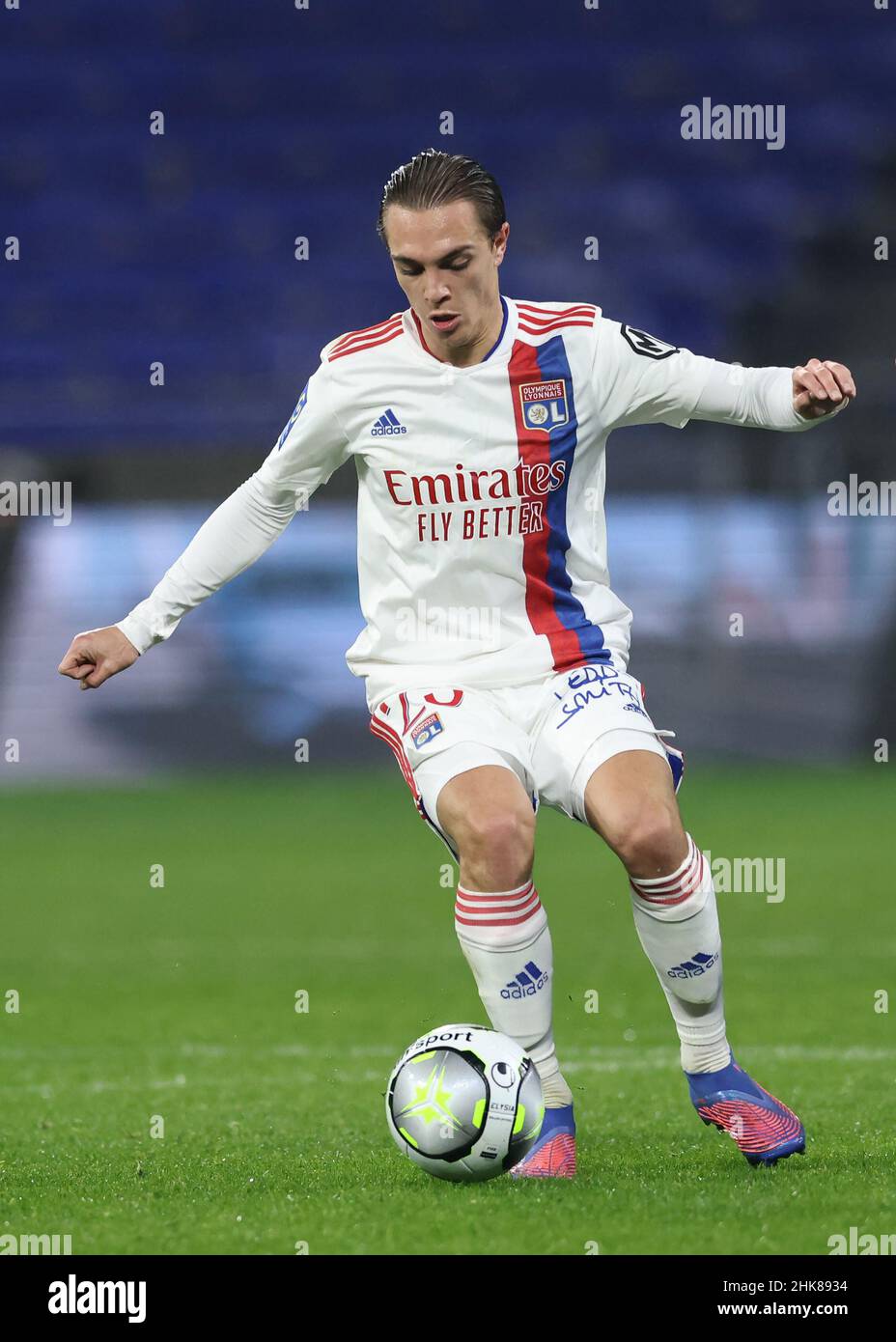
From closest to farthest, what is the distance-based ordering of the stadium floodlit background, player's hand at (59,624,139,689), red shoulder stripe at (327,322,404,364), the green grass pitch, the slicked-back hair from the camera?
the green grass pitch, the slicked-back hair, player's hand at (59,624,139,689), red shoulder stripe at (327,322,404,364), the stadium floodlit background

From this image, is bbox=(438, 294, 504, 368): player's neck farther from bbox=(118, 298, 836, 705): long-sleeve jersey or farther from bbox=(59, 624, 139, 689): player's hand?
bbox=(59, 624, 139, 689): player's hand

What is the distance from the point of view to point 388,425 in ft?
14.7

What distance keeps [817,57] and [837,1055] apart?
13.8m

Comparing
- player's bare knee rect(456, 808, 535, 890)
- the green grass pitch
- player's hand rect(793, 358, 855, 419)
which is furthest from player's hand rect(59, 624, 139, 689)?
player's hand rect(793, 358, 855, 419)

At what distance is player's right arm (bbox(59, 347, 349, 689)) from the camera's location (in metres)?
4.52

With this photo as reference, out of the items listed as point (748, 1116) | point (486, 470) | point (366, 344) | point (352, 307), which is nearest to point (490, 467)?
point (486, 470)

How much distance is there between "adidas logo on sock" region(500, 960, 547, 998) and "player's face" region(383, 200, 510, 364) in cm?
144

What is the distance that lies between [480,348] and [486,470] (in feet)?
0.99

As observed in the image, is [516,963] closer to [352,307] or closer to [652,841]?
[652,841]

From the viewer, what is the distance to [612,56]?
17812mm

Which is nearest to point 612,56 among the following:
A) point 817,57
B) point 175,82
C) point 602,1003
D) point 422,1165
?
point 817,57

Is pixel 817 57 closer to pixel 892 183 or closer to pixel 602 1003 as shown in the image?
pixel 892 183

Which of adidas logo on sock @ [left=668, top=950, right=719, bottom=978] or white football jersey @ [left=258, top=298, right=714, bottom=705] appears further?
white football jersey @ [left=258, top=298, right=714, bottom=705]

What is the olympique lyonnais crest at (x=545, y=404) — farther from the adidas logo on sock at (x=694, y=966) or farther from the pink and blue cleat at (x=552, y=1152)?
the pink and blue cleat at (x=552, y=1152)
